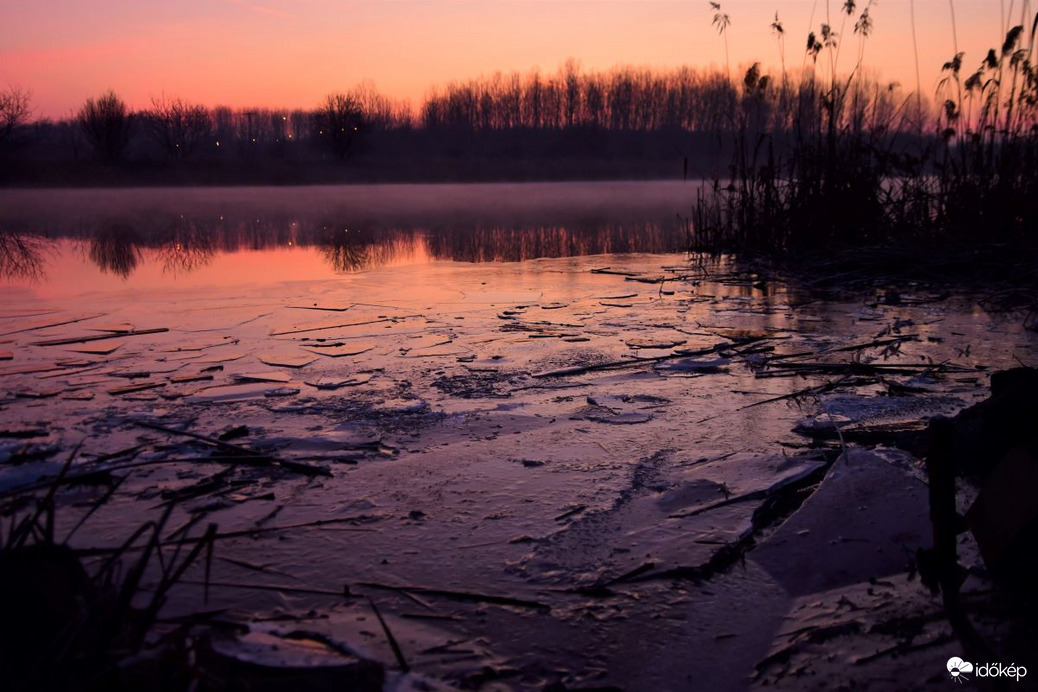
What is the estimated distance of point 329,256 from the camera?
25.6ft

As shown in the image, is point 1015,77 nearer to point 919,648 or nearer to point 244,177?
point 919,648

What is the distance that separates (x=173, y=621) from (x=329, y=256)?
6896 millimetres

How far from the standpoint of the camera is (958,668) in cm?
114

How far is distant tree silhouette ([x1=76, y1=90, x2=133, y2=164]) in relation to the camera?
138 ft

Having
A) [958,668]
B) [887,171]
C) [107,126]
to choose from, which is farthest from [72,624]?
[107,126]

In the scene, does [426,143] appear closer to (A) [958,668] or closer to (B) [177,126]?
(B) [177,126]

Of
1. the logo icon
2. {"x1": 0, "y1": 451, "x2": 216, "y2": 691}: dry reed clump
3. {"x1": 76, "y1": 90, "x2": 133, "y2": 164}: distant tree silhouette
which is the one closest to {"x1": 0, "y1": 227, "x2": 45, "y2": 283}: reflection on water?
{"x1": 0, "y1": 451, "x2": 216, "y2": 691}: dry reed clump

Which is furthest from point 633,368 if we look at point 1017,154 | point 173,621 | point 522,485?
point 1017,154

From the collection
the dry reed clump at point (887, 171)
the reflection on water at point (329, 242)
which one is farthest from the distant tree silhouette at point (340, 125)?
the dry reed clump at point (887, 171)

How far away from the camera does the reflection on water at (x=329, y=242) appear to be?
23.9ft

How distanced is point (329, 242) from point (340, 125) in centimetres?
4066

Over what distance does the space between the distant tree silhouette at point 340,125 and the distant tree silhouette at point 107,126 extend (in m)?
11.6

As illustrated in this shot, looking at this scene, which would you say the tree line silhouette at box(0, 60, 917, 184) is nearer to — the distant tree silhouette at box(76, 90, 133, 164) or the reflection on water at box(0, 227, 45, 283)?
the distant tree silhouette at box(76, 90, 133, 164)

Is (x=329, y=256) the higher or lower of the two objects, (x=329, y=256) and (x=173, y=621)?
the higher
